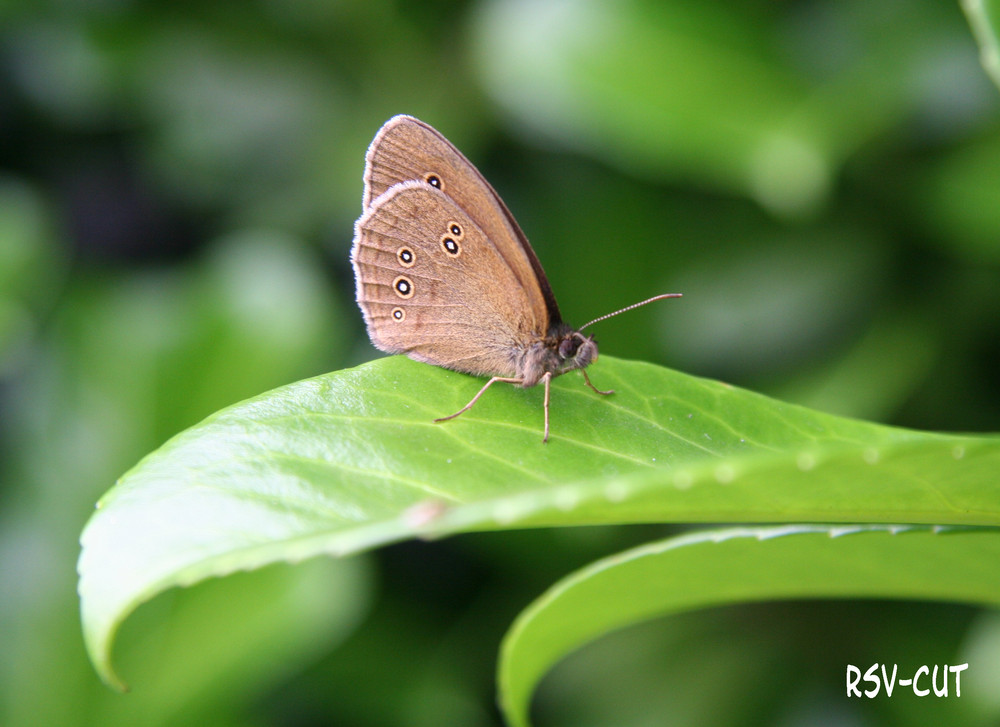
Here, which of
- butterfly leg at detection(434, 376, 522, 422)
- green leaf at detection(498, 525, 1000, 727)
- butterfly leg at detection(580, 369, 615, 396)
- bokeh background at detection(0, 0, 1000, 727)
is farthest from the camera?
bokeh background at detection(0, 0, 1000, 727)

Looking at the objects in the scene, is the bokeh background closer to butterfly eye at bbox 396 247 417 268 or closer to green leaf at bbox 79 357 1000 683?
butterfly eye at bbox 396 247 417 268

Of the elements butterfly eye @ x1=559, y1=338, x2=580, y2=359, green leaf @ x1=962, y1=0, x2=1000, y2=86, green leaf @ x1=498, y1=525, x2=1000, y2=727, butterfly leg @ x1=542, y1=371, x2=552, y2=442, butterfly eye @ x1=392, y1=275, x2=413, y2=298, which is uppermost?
green leaf @ x1=962, y1=0, x2=1000, y2=86

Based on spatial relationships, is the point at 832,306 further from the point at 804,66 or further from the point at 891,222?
the point at 804,66

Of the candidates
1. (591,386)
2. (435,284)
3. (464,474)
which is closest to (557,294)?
(435,284)

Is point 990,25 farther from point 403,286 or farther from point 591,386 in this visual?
point 403,286

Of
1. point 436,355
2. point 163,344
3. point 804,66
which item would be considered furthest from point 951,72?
point 163,344

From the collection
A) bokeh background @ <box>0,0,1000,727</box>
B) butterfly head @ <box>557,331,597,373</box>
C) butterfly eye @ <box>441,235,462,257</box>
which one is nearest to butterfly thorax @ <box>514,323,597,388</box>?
butterfly head @ <box>557,331,597,373</box>
